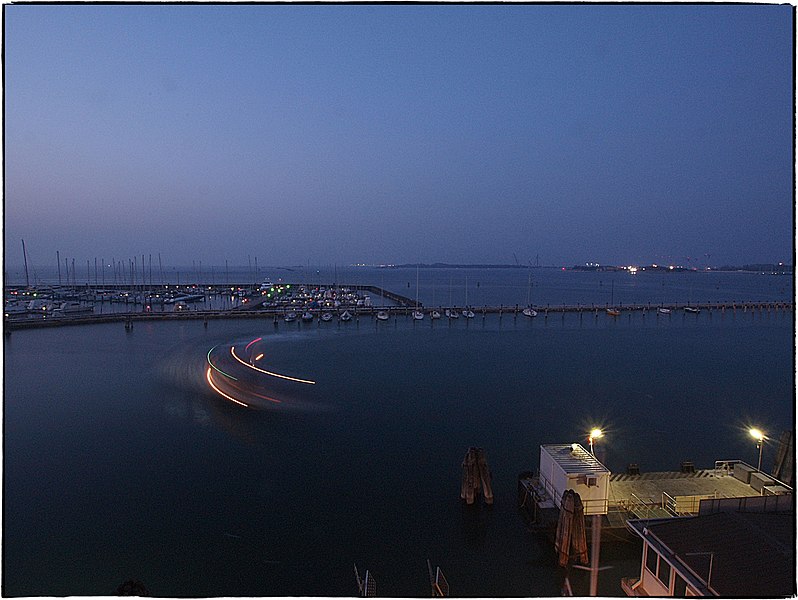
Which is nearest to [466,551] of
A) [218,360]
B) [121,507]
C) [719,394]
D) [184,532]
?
[184,532]

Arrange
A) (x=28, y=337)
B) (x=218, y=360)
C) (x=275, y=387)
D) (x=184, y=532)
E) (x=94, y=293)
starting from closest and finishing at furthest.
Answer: (x=184, y=532), (x=275, y=387), (x=218, y=360), (x=28, y=337), (x=94, y=293)

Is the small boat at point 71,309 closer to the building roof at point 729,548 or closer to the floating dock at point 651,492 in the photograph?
the floating dock at point 651,492

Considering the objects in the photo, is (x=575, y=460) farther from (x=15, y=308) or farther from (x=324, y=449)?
(x=15, y=308)

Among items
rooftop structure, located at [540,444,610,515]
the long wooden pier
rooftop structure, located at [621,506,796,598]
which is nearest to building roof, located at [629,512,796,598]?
rooftop structure, located at [621,506,796,598]

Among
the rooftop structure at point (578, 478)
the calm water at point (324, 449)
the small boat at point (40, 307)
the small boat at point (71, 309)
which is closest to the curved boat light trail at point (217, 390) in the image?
the calm water at point (324, 449)

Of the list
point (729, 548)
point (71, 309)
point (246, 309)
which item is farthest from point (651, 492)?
point (71, 309)

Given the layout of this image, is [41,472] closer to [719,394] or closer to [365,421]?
[365,421]

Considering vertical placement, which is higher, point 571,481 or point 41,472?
point 571,481

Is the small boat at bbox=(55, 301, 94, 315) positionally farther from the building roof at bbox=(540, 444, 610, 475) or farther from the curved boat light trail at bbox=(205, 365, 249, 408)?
the building roof at bbox=(540, 444, 610, 475)
